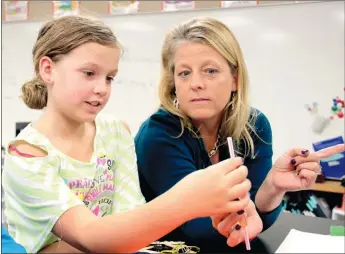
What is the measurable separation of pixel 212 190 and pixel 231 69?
19.8 inches

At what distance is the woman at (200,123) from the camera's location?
2.78 ft

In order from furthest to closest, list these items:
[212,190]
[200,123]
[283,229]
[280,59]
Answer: [280,59] < [200,123] < [283,229] < [212,190]

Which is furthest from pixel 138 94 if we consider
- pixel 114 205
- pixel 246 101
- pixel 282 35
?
pixel 114 205

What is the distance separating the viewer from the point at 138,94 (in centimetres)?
265

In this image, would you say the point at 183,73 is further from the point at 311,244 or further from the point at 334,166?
the point at 334,166

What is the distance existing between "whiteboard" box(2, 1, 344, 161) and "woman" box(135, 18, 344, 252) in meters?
1.33

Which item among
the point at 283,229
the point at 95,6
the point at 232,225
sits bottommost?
the point at 283,229

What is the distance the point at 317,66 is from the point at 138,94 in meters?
1.15

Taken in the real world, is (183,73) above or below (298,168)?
above

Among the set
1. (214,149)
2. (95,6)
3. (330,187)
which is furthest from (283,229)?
(95,6)

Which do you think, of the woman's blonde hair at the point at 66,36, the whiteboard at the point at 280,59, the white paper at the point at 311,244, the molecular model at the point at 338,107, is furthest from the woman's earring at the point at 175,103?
the molecular model at the point at 338,107

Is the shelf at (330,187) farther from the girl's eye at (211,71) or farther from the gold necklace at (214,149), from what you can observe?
the girl's eye at (211,71)

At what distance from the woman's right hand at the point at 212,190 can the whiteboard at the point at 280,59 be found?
1784 mm

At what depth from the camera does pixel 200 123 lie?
96 cm
